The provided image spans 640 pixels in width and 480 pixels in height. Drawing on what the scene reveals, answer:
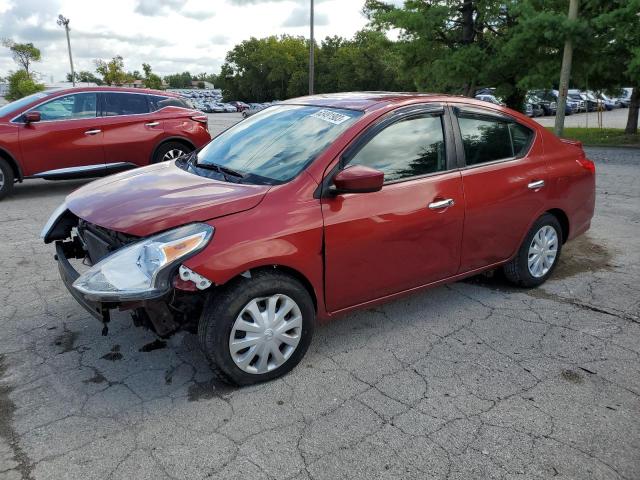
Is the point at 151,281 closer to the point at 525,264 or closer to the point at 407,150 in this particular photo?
the point at 407,150

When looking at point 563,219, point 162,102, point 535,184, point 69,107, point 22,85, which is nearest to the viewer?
point 535,184

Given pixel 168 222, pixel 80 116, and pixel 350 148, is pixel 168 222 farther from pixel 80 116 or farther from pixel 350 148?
pixel 80 116

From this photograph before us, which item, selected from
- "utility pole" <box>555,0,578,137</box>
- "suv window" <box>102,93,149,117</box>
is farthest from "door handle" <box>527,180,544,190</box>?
"utility pole" <box>555,0,578,137</box>

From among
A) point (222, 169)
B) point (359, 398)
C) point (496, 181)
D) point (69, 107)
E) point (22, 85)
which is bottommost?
point (359, 398)

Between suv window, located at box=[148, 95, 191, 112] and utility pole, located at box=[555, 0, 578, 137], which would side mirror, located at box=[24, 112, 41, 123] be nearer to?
suv window, located at box=[148, 95, 191, 112]

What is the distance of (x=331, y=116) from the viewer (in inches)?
143

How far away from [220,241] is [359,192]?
0.87 m

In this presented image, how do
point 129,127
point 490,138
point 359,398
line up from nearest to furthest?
point 359,398
point 490,138
point 129,127

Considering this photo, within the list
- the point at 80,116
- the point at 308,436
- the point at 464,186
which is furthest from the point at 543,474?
the point at 80,116

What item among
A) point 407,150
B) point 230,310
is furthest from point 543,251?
point 230,310

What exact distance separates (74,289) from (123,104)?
652 cm

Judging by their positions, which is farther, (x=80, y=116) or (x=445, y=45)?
(x=445, y=45)

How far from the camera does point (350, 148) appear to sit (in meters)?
3.33

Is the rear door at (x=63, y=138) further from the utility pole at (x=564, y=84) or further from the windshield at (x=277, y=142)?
the utility pole at (x=564, y=84)
